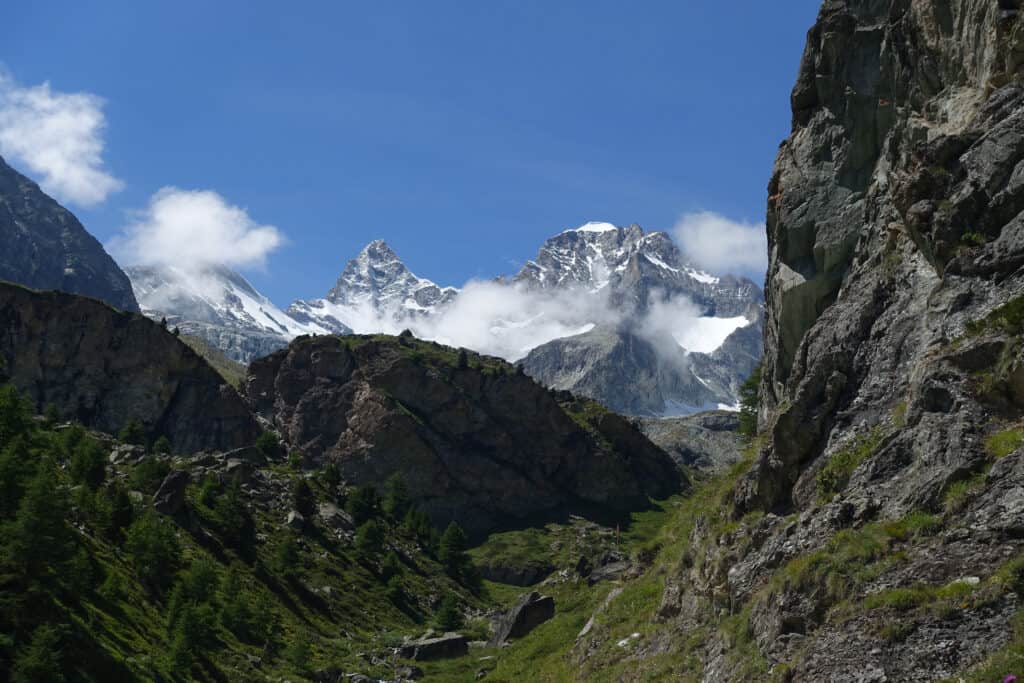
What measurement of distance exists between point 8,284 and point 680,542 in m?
192

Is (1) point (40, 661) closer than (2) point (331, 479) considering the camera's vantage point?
Yes

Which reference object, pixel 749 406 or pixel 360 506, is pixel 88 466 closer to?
pixel 360 506

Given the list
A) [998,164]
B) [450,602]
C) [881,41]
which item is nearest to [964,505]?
[998,164]

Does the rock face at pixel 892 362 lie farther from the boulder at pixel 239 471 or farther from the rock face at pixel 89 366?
the rock face at pixel 89 366

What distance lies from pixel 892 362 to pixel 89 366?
196m

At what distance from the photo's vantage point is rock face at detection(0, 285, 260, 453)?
18588cm

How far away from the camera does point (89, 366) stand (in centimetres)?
19238

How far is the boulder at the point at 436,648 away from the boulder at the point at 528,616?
894 cm

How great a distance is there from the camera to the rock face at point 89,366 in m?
186

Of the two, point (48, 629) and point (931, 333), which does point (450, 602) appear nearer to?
point (48, 629)

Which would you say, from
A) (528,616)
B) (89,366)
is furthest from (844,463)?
(89,366)

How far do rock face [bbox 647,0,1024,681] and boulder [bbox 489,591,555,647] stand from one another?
2829cm

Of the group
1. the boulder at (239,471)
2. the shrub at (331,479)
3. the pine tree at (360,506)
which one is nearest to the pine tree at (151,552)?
the boulder at (239,471)

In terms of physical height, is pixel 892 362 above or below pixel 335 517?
below
